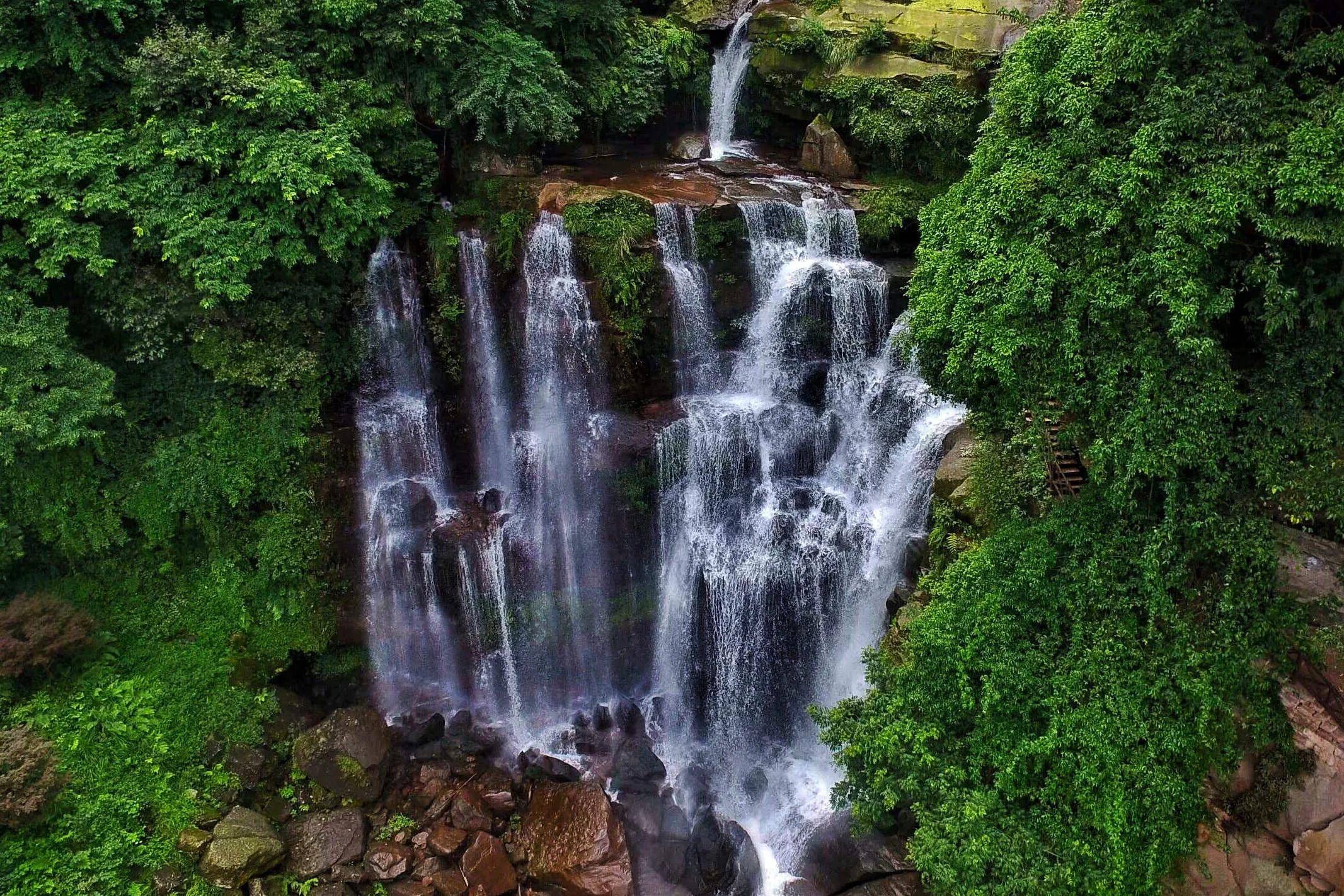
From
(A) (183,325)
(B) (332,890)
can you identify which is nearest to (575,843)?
(B) (332,890)

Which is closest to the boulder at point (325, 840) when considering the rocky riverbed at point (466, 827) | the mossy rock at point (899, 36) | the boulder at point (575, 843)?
the rocky riverbed at point (466, 827)

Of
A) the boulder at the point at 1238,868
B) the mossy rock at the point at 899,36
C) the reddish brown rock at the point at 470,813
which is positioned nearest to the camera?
the boulder at the point at 1238,868

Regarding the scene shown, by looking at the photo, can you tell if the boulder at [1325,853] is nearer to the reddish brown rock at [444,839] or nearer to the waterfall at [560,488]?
the waterfall at [560,488]

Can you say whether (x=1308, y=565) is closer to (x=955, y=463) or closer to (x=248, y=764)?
(x=955, y=463)

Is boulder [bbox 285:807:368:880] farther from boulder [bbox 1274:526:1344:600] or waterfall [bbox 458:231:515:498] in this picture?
boulder [bbox 1274:526:1344:600]

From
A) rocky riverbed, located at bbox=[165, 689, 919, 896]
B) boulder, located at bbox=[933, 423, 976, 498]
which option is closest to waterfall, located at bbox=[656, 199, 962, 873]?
boulder, located at bbox=[933, 423, 976, 498]

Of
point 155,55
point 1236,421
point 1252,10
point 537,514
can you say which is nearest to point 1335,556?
point 1236,421
